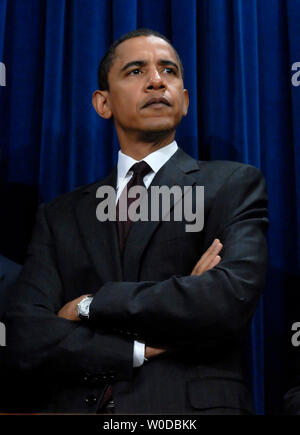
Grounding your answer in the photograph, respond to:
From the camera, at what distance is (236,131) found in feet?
6.88

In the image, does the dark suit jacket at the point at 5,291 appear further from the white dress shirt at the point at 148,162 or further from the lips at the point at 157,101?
the lips at the point at 157,101

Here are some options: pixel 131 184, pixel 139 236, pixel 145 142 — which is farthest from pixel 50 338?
pixel 145 142

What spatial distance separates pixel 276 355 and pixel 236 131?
2.48ft

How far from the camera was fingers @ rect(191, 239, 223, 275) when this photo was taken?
1482 mm

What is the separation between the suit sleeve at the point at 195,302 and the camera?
4.52 feet

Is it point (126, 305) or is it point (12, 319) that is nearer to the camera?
point (126, 305)

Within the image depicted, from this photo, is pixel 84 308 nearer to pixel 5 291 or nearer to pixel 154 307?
pixel 154 307

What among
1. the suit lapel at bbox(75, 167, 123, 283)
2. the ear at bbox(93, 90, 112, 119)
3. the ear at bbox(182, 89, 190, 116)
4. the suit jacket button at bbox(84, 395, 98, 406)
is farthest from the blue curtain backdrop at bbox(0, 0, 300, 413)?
A: the suit jacket button at bbox(84, 395, 98, 406)

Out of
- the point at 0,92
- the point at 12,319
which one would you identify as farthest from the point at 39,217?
the point at 0,92

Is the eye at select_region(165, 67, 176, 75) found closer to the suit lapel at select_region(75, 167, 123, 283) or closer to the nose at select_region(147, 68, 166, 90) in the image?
the nose at select_region(147, 68, 166, 90)

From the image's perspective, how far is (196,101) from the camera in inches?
84.6

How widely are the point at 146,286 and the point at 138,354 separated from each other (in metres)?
0.16

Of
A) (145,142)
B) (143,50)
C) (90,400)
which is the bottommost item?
(90,400)
